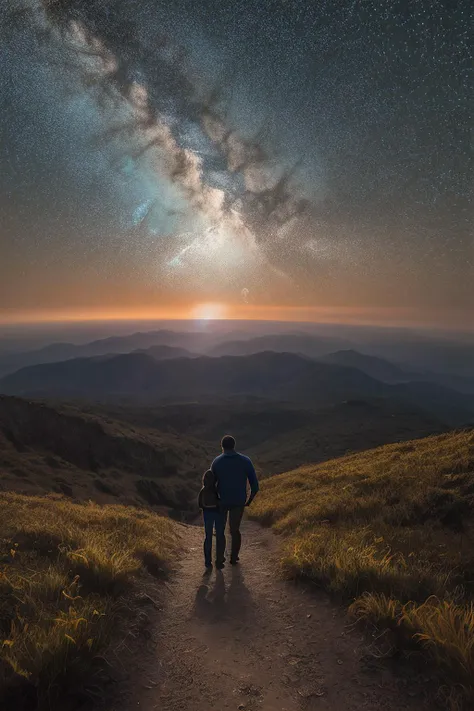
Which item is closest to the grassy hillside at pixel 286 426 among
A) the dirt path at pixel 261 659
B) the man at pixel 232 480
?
the man at pixel 232 480

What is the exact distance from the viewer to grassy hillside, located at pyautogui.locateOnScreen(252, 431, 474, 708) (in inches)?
160

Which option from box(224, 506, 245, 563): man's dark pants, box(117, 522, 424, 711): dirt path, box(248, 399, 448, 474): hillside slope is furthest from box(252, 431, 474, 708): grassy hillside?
box(248, 399, 448, 474): hillside slope

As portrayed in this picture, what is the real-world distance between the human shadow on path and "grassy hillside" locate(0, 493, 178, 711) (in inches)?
39.1

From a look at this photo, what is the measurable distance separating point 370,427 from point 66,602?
402 feet

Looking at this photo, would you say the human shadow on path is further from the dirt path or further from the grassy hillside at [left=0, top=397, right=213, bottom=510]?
the grassy hillside at [left=0, top=397, right=213, bottom=510]

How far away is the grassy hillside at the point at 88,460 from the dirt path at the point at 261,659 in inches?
1147

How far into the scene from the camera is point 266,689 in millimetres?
3906

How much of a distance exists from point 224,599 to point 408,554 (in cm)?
317

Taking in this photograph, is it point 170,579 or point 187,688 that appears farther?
point 170,579

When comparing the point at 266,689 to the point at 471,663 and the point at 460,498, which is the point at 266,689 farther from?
the point at 460,498

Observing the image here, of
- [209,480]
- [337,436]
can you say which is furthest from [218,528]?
[337,436]

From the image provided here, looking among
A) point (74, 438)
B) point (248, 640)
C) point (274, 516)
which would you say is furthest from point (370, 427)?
point (248, 640)

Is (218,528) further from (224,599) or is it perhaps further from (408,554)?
(408,554)

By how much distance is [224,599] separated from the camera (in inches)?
247
